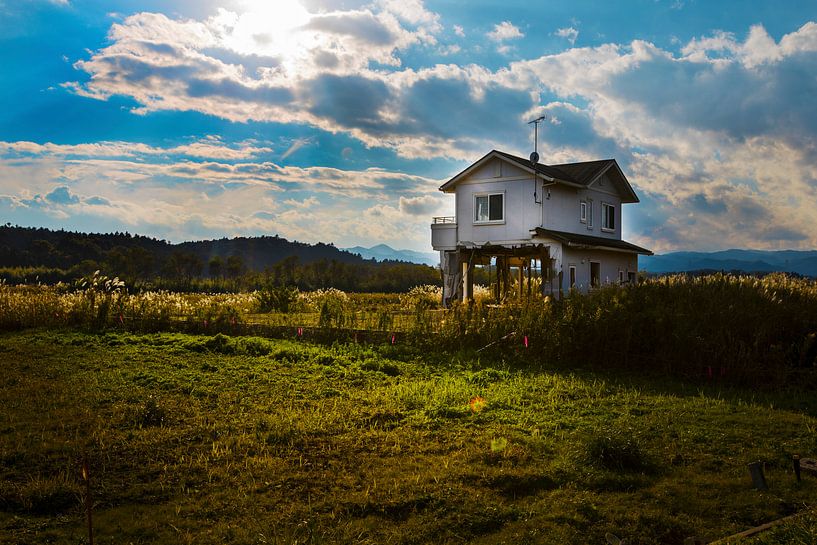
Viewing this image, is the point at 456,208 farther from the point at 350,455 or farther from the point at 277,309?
the point at 350,455

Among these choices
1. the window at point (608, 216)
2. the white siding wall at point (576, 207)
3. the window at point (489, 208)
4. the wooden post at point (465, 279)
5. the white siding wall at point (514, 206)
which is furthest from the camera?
the window at point (608, 216)

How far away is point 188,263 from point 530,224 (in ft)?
201

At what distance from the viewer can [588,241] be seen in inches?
1180

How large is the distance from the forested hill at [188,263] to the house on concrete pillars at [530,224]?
15.6 m

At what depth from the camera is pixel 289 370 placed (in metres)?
13.9

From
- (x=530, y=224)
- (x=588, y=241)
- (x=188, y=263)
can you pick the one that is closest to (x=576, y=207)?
(x=588, y=241)

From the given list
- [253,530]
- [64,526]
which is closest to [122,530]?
Answer: [64,526]

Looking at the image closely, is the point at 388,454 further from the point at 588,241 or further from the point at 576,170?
the point at 576,170

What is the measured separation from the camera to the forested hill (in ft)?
202

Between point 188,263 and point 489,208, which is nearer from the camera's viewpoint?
point 489,208

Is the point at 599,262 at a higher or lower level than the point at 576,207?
lower

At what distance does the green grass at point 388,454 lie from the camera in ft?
20.9

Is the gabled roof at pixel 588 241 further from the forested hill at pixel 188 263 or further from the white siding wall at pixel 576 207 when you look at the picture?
the forested hill at pixel 188 263

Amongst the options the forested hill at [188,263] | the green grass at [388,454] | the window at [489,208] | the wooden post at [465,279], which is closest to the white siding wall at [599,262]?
the window at [489,208]
